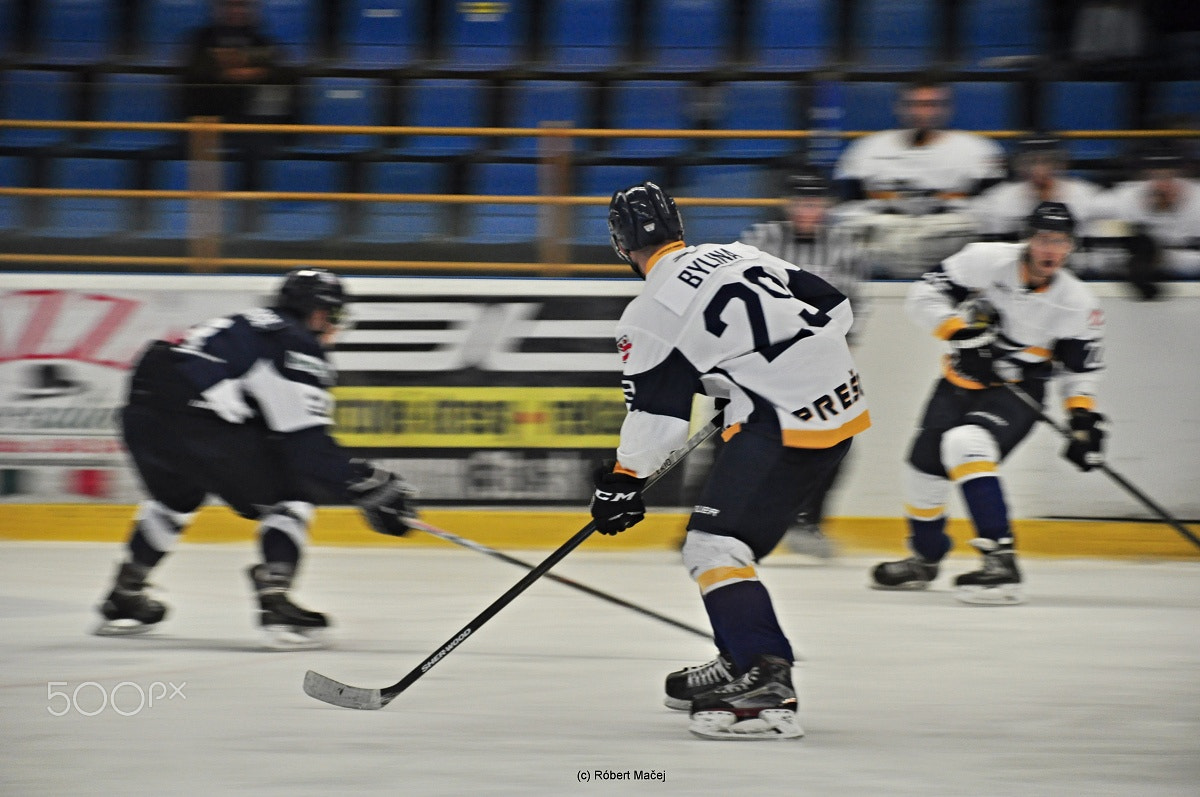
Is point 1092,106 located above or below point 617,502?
above

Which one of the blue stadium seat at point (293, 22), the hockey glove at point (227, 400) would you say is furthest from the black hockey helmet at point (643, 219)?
the blue stadium seat at point (293, 22)

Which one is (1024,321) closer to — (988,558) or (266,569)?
(988,558)

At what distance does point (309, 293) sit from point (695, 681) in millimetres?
1932

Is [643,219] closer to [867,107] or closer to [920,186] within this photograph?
[920,186]

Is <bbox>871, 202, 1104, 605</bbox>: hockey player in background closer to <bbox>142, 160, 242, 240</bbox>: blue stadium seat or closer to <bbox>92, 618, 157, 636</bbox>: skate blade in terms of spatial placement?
<bbox>92, 618, 157, 636</bbox>: skate blade

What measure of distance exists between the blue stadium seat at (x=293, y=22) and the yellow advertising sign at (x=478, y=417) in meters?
3.84

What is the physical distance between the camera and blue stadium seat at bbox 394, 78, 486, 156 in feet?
27.8

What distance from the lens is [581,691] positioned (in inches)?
177

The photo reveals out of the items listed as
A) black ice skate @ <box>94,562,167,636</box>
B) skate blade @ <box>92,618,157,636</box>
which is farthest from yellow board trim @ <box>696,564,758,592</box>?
skate blade @ <box>92,618,157,636</box>

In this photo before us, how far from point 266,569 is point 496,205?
3.47 meters

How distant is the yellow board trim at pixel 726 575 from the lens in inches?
152

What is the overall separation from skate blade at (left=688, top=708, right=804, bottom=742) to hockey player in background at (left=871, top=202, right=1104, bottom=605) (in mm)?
2489

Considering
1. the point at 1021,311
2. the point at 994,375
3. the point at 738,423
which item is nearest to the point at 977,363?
the point at 994,375

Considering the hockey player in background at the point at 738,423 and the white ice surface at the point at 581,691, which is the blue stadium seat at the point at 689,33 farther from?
the hockey player in background at the point at 738,423
